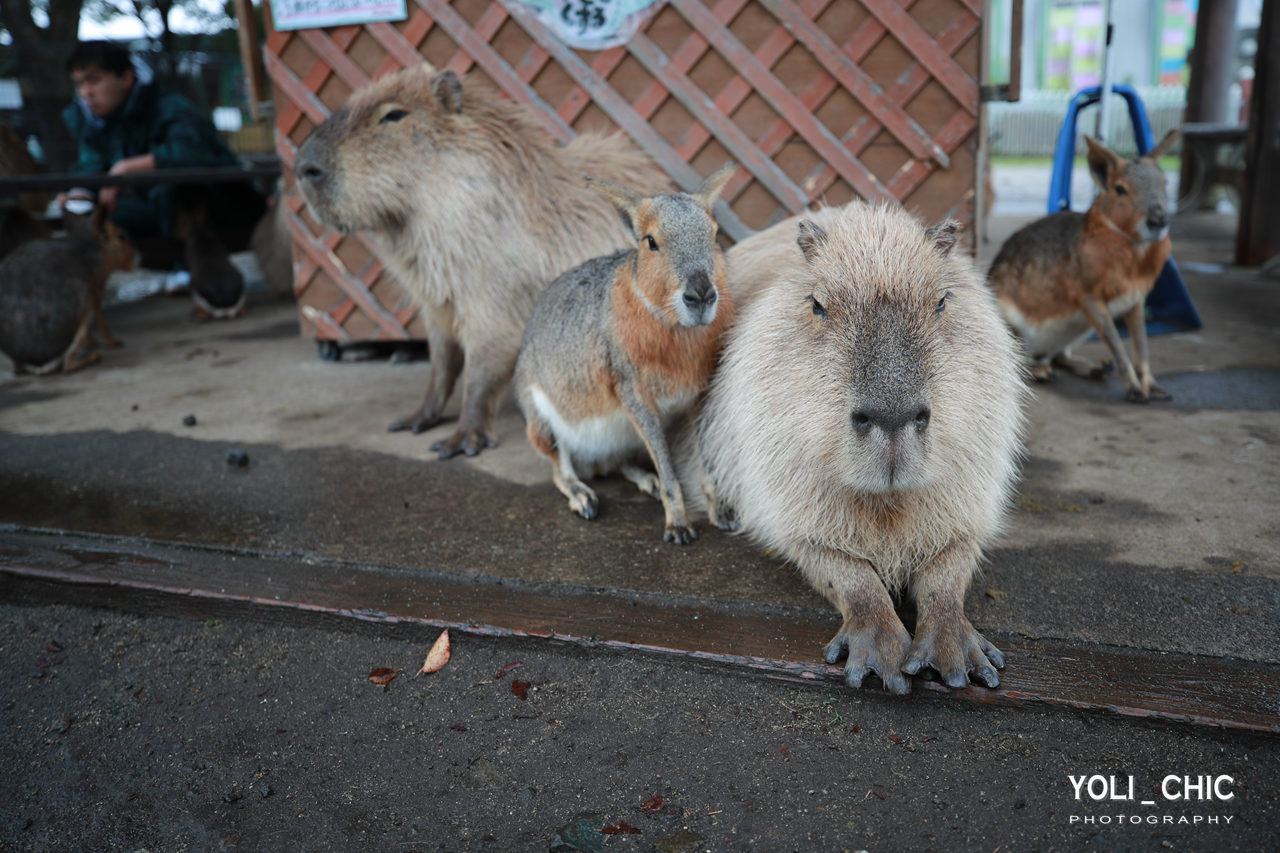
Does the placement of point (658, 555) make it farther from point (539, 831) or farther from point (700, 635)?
point (539, 831)

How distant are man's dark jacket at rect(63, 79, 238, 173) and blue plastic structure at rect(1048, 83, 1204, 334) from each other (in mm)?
5580

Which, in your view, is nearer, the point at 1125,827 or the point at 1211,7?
the point at 1125,827

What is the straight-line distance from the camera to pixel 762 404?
2039 mm

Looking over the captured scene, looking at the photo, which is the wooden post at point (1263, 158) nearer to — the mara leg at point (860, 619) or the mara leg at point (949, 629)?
the mara leg at point (949, 629)

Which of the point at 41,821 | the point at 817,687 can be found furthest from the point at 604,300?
the point at 41,821

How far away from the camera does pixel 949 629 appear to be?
71.3 inches

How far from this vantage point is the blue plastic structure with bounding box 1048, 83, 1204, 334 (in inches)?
153

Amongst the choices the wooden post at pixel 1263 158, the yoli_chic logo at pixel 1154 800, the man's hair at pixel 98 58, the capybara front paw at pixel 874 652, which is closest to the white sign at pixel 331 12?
the man's hair at pixel 98 58

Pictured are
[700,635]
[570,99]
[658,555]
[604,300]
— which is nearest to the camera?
[700,635]

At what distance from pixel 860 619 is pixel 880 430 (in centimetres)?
48

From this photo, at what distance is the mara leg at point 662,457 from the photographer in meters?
2.40

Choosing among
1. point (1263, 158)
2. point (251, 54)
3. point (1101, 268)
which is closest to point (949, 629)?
point (1101, 268)

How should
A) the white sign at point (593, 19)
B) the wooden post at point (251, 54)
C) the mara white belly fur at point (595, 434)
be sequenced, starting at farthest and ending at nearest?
the wooden post at point (251, 54)
the white sign at point (593, 19)
the mara white belly fur at point (595, 434)

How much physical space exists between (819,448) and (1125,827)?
842mm
